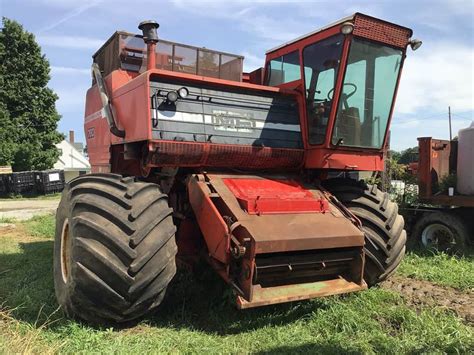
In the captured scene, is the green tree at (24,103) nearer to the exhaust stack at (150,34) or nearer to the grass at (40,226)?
the grass at (40,226)

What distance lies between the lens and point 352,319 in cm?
433

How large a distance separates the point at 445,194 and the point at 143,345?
7448 millimetres

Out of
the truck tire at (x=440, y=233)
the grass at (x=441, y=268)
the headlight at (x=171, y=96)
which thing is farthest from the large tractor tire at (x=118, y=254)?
the truck tire at (x=440, y=233)

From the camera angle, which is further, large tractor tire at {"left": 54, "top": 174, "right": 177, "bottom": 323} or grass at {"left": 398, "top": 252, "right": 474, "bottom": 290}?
grass at {"left": 398, "top": 252, "right": 474, "bottom": 290}

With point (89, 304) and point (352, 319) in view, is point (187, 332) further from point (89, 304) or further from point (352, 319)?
point (352, 319)

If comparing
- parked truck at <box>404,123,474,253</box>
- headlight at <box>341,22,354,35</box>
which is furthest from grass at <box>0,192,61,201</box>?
headlight at <box>341,22,354,35</box>

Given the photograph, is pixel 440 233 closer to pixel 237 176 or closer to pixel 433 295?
pixel 433 295

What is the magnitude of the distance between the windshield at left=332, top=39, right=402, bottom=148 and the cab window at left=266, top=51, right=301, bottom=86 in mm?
753

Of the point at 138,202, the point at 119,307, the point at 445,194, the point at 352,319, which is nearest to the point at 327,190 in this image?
the point at 352,319

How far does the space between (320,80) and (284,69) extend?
0.79 m

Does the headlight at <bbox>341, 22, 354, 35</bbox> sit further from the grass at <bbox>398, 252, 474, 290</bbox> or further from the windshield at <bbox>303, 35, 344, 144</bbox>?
the grass at <bbox>398, 252, 474, 290</bbox>

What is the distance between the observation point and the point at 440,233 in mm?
9258

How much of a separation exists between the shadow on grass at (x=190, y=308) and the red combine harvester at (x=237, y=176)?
314 mm

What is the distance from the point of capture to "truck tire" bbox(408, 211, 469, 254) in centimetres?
864
